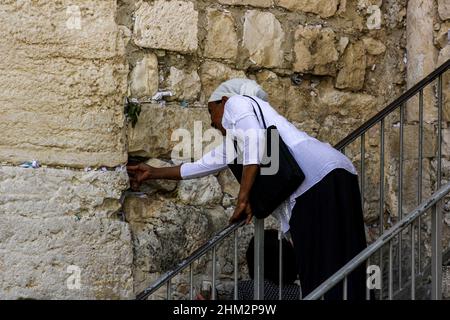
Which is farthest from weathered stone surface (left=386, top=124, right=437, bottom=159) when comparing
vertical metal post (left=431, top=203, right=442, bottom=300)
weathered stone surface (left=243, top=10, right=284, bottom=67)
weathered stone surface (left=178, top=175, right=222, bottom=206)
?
vertical metal post (left=431, top=203, right=442, bottom=300)

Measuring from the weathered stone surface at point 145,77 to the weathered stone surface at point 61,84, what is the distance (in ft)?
0.46

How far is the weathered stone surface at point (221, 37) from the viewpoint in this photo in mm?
5969

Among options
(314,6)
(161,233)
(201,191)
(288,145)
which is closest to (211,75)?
(201,191)

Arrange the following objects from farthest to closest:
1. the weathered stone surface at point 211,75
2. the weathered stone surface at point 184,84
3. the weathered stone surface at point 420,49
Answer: the weathered stone surface at point 420,49
the weathered stone surface at point 211,75
the weathered stone surface at point 184,84

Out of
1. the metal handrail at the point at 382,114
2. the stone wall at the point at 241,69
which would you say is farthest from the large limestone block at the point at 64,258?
the metal handrail at the point at 382,114

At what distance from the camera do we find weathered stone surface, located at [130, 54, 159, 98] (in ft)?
18.7

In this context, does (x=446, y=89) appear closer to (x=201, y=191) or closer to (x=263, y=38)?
(x=263, y=38)

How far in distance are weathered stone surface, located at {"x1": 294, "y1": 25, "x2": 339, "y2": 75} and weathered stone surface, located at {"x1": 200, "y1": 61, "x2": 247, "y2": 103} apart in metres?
0.49

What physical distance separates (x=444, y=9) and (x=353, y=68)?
0.66 metres

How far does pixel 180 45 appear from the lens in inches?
229

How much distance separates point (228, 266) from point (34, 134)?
137cm

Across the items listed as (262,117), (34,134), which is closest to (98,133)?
(34,134)

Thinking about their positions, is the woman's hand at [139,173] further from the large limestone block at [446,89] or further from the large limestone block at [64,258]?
the large limestone block at [446,89]

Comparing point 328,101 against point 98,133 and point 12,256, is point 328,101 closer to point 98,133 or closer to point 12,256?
point 98,133
